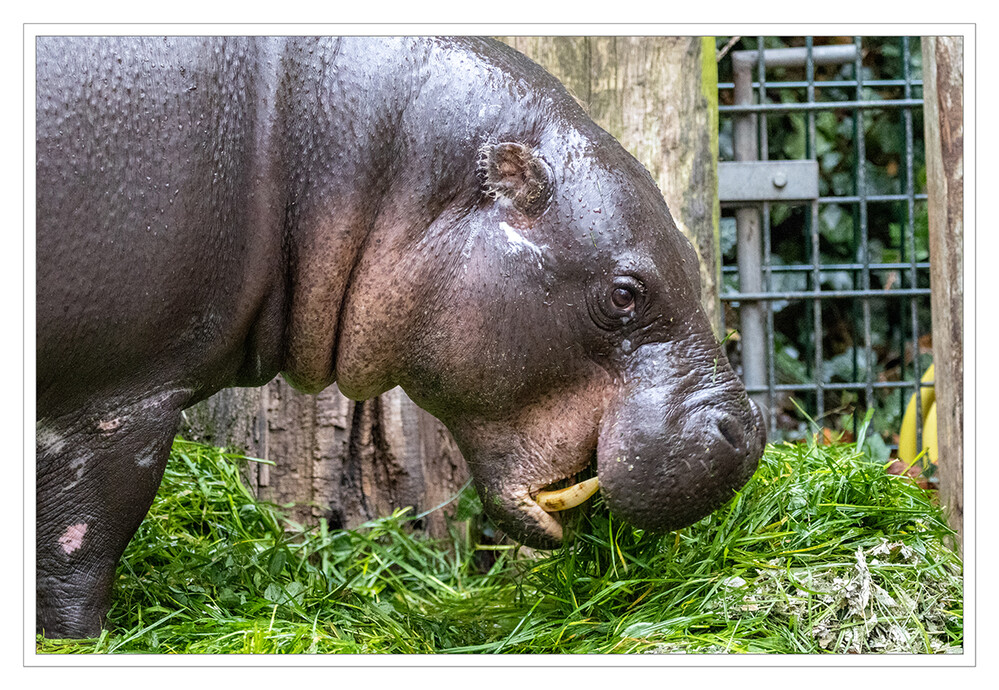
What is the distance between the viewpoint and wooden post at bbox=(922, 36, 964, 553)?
2.78 meters

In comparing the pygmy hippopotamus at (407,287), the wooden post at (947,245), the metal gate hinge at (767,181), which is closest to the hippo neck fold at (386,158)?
→ the pygmy hippopotamus at (407,287)

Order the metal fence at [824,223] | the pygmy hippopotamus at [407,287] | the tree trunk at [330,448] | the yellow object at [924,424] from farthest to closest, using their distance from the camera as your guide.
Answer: the metal fence at [824,223], the yellow object at [924,424], the tree trunk at [330,448], the pygmy hippopotamus at [407,287]

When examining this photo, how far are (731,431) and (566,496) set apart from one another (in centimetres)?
43

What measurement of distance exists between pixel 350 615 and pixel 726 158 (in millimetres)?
3490

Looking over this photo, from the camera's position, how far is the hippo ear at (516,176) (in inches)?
94.9

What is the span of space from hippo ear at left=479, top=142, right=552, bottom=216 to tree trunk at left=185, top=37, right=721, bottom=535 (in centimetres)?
137

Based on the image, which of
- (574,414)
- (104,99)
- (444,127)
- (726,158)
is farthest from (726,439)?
(726,158)

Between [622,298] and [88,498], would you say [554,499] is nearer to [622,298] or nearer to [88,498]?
[622,298]

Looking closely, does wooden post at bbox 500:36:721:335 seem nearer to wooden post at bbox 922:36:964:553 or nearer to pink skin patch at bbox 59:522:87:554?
wooden post at bbox 922:36:964:553

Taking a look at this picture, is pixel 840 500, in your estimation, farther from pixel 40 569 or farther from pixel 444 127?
pixel 40 569

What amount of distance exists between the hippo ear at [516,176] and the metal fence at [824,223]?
232cm

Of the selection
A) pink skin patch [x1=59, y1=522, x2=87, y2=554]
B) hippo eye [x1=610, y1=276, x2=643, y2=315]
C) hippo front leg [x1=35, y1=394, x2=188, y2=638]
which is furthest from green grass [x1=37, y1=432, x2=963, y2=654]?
hippo eye [x1=610, y1=276, x2=643, y2=315]

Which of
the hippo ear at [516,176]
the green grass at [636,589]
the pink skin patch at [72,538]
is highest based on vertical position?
the hippo ear at [516,176]

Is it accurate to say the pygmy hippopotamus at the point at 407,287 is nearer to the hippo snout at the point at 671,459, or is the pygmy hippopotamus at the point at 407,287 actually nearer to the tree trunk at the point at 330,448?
the hippo snout at the point at 671,459
